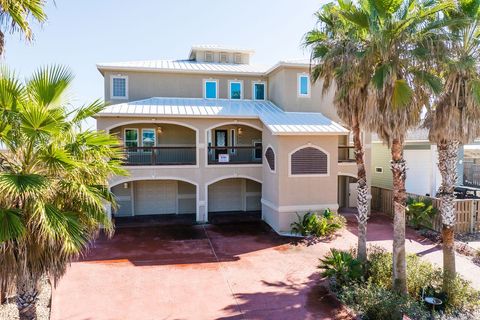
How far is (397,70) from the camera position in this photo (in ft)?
28.1

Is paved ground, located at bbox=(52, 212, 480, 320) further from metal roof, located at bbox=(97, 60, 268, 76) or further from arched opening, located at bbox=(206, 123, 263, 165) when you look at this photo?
metal roof, located at bbox=(97, 60, 268, 76)

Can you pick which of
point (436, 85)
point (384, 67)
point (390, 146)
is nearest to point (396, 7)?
point (384, 67)

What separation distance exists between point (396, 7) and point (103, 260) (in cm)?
1278

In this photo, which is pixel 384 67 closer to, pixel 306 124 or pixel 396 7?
pixel 396 7

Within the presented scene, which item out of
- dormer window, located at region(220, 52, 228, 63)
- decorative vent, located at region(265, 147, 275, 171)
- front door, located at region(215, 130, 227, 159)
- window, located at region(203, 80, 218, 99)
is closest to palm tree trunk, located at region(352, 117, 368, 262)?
decorative vent, located at region(265, 147, 275, 171)

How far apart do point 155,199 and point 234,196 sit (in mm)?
4954

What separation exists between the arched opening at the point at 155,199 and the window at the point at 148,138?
2.19 meters

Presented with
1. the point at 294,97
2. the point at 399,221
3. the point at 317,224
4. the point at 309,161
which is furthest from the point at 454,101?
the point at 294,97

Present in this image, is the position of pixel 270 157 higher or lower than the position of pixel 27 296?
higher

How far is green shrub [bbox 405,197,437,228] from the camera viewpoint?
49.4 feet

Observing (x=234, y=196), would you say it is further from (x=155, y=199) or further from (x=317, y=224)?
(x=317, y=224)

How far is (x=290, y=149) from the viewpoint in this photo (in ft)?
51.3

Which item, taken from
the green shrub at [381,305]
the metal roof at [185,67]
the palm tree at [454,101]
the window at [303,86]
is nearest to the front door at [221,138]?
the metal roof at [185,67]

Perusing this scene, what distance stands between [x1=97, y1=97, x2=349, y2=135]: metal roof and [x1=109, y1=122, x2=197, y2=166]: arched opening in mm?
1322
